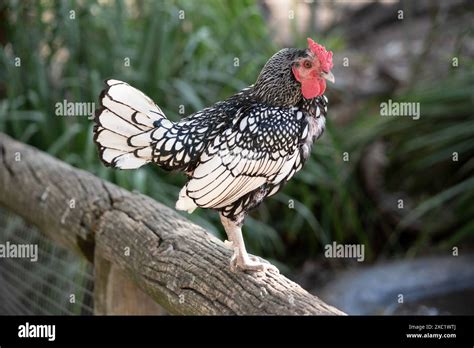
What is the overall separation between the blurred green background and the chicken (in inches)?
67.0

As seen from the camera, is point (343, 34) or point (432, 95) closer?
point (432, 95)

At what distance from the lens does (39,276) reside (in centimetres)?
327

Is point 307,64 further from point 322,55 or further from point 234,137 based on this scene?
point 234,137

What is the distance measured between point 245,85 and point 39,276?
4.65ft

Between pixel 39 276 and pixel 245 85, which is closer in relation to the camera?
pixel 39 276

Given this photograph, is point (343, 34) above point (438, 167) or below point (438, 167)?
above

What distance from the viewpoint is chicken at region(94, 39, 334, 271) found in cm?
198

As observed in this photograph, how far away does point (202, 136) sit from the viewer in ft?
6.66

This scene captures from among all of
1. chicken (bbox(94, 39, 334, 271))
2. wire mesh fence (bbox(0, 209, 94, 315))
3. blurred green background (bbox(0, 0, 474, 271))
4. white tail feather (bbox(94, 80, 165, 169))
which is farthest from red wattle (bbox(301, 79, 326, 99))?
blurred green background (bbox(0, 0, 474, 271))

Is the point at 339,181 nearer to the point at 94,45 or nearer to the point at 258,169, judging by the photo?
the point at 94,45

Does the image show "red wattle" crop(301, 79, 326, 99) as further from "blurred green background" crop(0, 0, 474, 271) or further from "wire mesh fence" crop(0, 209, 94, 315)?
"blurred green background" crop(0, 0, 474, 271)

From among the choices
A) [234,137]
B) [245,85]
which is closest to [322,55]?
[234,137]

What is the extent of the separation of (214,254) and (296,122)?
1.35 feet
